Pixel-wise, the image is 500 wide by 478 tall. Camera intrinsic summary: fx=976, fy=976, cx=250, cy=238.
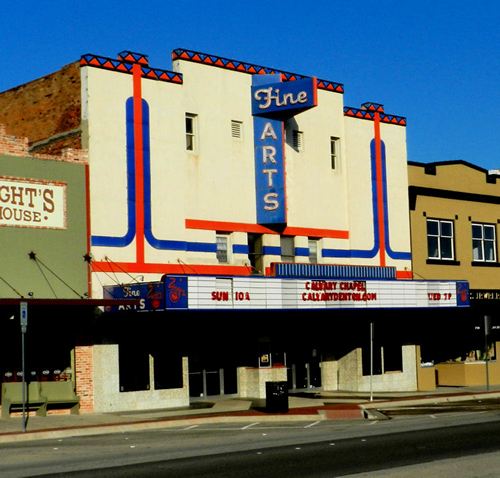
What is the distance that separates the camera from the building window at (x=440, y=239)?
145ft

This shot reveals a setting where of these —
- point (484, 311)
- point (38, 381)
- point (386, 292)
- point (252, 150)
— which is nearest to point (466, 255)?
point (484, 311)

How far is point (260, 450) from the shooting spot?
20812mm

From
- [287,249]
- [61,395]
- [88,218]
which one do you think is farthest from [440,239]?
[61,395]

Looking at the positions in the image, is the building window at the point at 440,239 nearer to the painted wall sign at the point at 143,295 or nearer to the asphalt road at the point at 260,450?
the asphalt road at the point at 260,450

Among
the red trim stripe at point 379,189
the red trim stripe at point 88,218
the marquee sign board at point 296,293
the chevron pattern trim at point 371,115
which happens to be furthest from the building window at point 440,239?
the red trim stripe at point 88,218

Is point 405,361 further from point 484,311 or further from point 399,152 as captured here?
point 399,152

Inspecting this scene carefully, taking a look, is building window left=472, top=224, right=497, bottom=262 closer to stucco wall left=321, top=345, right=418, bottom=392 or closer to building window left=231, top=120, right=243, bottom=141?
stucco wall left=321, top=345, right=418, bottom=392

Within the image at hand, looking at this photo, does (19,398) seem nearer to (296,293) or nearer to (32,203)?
(32,203)

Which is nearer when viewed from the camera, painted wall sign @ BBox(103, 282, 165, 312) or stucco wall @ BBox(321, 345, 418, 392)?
painted wall sign @ BBox(103, 282, 165, 312)

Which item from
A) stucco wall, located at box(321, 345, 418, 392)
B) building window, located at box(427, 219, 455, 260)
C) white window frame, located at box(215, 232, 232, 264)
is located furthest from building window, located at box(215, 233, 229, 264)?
building window, located at box(427, 219, 455, 260)

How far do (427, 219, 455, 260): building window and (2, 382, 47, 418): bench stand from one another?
20.6 meters

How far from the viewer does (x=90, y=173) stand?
31.9 metres

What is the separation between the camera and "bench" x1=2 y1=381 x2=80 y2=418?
2939 cm

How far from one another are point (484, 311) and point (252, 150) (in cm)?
1463
